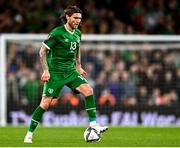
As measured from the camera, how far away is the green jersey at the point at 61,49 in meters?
12.6

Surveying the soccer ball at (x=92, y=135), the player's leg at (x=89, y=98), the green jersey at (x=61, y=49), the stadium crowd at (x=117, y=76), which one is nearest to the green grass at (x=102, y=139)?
the soccer ball at (x=92, y=135)

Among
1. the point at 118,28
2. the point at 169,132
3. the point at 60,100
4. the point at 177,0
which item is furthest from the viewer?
the point at 177,0

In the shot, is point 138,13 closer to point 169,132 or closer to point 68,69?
point 169,132

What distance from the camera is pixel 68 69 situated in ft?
41.8

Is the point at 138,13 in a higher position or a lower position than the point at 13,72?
higher

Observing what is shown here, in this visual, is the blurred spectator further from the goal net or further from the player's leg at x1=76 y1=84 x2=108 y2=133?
the player's leg at x1=76 y1=84 x2=108 y2=133

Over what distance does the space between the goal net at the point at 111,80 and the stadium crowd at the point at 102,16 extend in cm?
198

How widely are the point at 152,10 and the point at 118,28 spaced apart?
69.2 inches

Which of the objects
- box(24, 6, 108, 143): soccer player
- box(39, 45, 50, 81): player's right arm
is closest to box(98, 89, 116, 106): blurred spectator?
box(24, 6, 108, 143): soccer player

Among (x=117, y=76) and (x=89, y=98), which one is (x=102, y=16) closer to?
(x=117, y=76)

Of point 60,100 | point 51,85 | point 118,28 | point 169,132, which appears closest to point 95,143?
point 51,85

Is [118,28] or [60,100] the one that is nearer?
[60,100]

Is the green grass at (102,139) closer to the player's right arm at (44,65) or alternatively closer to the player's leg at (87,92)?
the player's leg at (87,92)

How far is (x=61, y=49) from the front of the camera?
1268 centimetres
